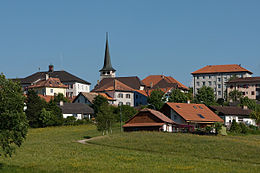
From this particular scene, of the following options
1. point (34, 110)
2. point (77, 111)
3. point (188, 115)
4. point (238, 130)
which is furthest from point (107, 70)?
point (238, 130)

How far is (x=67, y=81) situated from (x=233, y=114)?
79.6 metres

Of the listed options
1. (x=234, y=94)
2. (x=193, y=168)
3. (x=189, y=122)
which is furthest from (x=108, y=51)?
(x=193, y=168)

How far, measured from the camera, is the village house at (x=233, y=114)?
3922 inches

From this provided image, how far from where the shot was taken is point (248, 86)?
15900cm

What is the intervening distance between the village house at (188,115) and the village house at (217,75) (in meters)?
87.0

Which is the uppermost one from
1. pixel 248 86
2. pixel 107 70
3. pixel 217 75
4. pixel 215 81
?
pixel 107 70

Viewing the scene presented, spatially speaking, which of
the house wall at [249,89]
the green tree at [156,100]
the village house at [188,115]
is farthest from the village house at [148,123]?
the house wall at [249,89]

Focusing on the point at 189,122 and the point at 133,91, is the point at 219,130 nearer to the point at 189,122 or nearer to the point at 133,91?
the point at 189,122

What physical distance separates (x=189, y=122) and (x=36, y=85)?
8471cm

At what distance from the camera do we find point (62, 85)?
6284 inches

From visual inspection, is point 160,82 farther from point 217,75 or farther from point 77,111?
point 77,111

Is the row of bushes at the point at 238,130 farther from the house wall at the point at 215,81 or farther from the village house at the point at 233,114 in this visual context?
the house wall at the point at 215,81

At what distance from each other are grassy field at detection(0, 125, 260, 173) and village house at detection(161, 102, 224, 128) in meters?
18.6

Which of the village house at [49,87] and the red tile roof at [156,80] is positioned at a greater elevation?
the red tile roof at [156,80]
